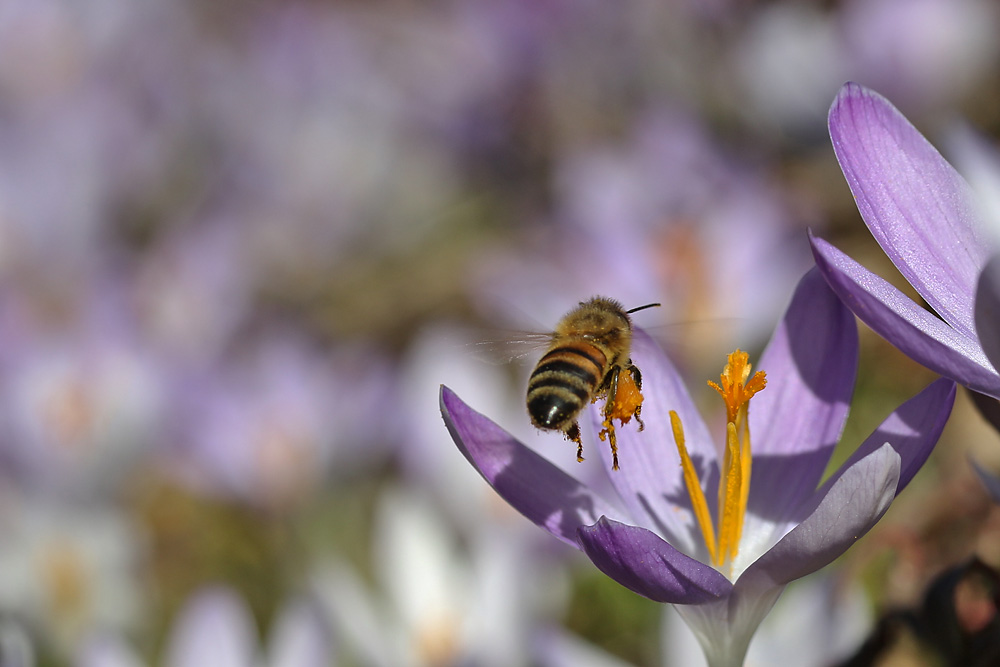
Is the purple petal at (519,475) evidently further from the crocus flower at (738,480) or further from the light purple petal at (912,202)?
the light purple petal at (912,202)

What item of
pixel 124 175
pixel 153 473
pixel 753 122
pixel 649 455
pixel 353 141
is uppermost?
pixel 353 141

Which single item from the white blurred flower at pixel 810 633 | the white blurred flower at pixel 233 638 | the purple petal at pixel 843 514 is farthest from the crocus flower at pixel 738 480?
the white blurred flower at pixel 233 638

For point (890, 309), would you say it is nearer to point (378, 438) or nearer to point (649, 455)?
point (649, 455)

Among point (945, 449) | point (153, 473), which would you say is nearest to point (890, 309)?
point (945, 449)

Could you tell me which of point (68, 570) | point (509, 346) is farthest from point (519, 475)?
point (68, 570)

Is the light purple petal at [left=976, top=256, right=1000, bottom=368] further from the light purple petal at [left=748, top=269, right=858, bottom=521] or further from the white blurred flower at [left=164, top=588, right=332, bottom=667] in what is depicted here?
the white blurred flower at [left=164, top=588, right=332, bottom=667]

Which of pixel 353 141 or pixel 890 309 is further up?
pixel 353 141
